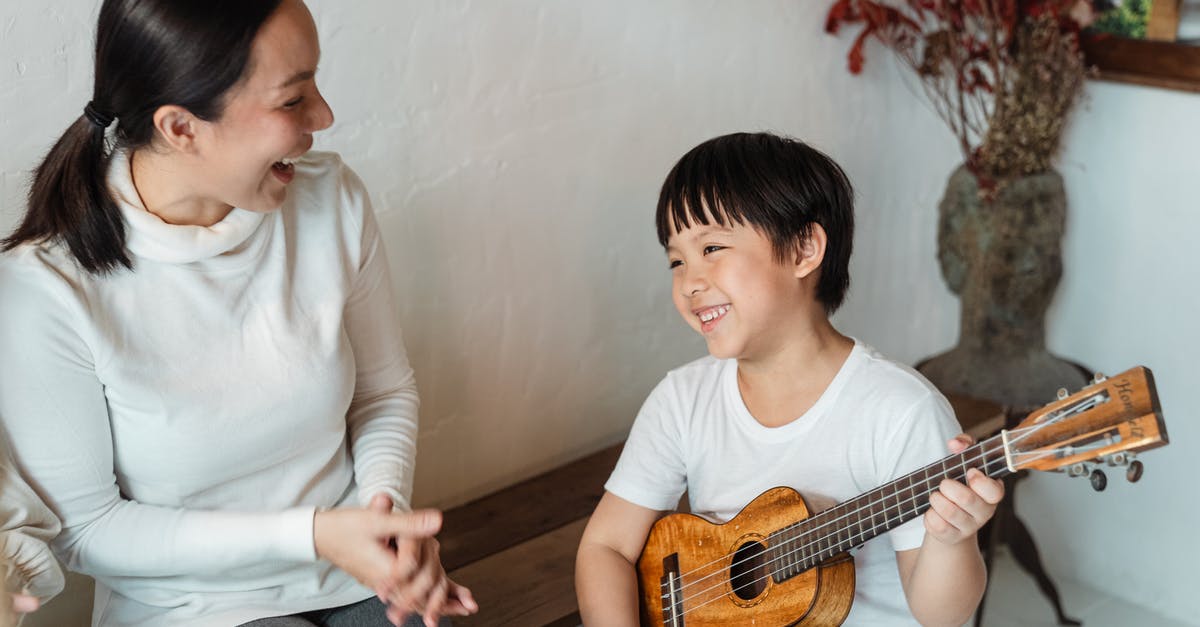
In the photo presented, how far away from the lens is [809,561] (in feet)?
4.88

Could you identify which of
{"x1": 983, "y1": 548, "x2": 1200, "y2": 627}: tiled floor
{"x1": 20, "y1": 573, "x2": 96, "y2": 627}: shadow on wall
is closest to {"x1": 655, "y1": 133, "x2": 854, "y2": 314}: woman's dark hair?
{"x1": 20, "y1": 573, "x2": 96, "y2": 627}: shadow on wall

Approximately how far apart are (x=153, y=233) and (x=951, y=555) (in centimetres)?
102

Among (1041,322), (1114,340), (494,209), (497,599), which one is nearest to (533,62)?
(494,209)

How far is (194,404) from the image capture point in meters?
1.50

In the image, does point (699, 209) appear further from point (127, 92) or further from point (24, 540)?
point (24, 540)

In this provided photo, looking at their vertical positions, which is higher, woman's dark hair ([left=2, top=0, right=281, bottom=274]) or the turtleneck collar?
woman's dark hair ([left=2, top=0, right=281, bottom=274])

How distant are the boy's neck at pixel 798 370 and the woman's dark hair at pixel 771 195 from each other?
67mm

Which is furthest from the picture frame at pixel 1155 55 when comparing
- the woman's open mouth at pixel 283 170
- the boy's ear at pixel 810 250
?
the woman's open mouth at pixel 283 170

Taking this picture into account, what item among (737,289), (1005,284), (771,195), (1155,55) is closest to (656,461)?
(737,289)

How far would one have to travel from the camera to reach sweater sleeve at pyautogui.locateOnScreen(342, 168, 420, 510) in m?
1.69

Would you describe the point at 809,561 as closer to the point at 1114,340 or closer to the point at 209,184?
the point at 209,184

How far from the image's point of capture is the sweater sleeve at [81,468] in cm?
141

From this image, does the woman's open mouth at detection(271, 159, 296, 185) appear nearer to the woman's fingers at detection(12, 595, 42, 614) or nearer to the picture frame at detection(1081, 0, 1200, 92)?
the woman's fingers at detection(12, 595, 42, 614)

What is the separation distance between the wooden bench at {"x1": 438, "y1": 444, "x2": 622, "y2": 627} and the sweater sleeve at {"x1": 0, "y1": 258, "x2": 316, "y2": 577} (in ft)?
1.53
